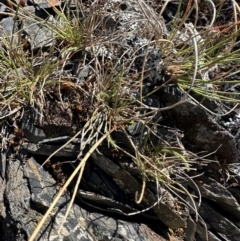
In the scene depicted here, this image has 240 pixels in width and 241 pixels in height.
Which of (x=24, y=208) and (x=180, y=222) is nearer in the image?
(x=24, y=208)

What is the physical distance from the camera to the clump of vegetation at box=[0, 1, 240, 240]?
2.43 m

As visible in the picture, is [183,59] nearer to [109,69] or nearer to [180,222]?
[109,69]

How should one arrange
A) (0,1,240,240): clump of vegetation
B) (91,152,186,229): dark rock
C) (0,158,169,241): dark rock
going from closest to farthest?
1. (0,158,169,241): dark rock
2. (0,1,240,240): clump of vegetation
3. (91,152,186,229): dark rock

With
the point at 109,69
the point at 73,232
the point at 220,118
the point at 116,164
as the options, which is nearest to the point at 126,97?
the point at 109,69

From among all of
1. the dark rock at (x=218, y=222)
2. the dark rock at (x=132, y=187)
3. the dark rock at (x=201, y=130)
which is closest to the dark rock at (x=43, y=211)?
the dark rock at (x=132, y=187)

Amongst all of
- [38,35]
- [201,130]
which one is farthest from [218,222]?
[38,35]

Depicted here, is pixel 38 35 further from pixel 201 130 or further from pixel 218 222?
pixel 218 222

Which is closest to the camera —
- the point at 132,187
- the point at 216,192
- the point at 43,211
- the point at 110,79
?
the point at 43,211

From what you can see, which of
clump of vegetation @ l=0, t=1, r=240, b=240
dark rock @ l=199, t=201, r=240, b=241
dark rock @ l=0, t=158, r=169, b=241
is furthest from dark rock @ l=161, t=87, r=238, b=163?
dark rock @ l=0, t=158, r=169, b=241

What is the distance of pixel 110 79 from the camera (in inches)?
97.2

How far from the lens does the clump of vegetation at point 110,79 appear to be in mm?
2426

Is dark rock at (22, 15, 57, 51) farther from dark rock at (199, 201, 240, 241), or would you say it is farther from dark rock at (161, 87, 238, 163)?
dark rock at (199, 201, 240, 241)

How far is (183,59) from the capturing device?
259 cm

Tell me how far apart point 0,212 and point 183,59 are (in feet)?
4.31
